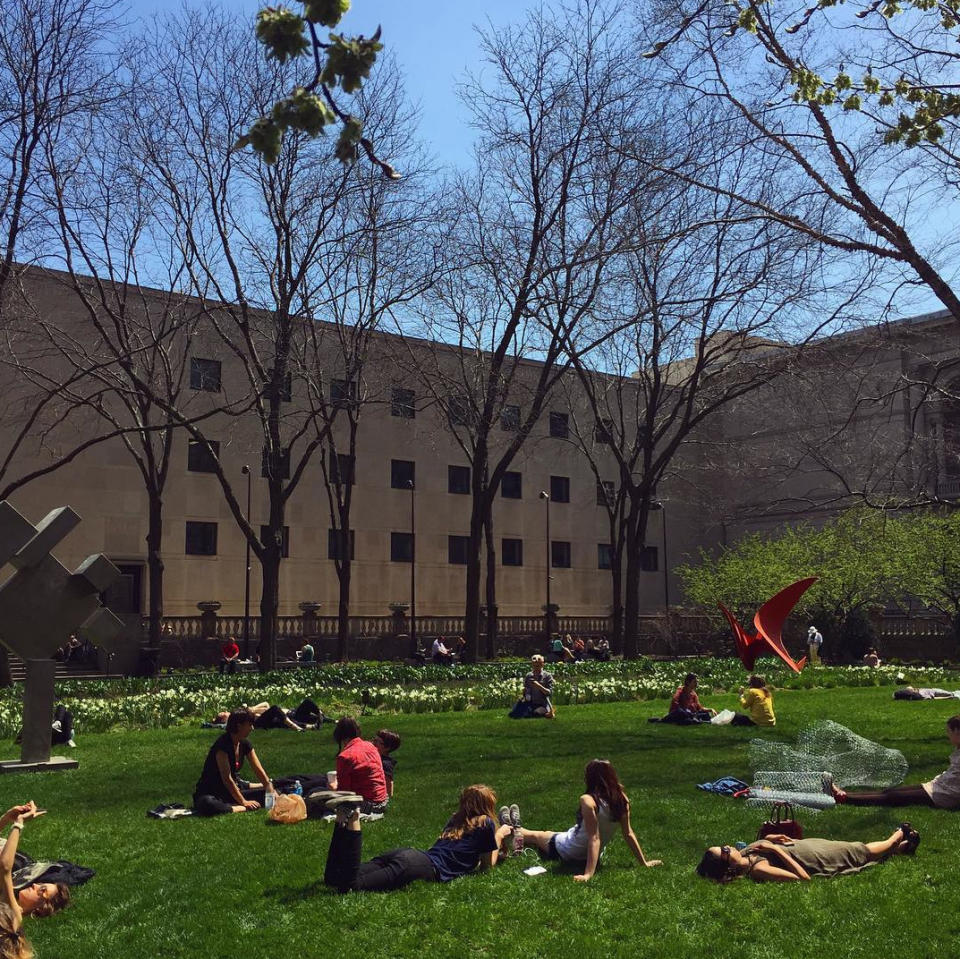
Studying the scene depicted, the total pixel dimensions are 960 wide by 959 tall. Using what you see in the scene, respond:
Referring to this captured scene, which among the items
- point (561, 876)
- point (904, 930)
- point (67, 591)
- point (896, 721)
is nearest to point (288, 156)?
point (67, 591)

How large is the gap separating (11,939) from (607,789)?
4790mm

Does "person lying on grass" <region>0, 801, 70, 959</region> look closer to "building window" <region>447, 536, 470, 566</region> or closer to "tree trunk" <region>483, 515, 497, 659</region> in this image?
"tree trunk" <region>483, 515, 497, 659</region>

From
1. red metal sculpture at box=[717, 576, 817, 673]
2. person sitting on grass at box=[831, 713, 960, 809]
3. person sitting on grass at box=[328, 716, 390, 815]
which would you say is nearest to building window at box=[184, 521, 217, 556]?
red metal sculpture at box=[717, 576, 817, 673]

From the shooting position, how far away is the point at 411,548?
188 ft

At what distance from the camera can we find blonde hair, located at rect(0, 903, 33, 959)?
21.3 ft

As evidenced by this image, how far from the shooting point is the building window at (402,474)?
57.4 meters

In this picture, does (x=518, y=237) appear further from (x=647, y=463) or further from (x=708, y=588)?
(x=708, y=588)

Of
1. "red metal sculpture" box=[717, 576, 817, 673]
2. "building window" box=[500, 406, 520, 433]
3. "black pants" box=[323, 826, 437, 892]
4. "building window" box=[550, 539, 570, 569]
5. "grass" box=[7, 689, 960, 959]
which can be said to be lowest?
"grass" box=[7, 689, 960, 959]

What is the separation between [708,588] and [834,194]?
1439 inches

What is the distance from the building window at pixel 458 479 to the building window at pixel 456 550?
253 centimetres

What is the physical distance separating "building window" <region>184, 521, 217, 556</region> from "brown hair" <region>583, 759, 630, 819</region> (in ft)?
139

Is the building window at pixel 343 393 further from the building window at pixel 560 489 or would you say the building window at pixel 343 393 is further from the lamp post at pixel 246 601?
the building window at pixel 560 489

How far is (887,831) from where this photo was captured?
1023 cm

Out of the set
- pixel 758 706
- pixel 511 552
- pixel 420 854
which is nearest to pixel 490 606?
pixel 511 552
